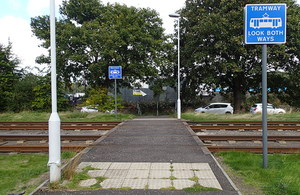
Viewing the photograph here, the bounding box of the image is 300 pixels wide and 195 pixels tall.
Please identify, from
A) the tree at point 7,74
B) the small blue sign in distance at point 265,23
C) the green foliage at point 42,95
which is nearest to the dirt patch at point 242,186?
the small blue sign in distance at point 265,23

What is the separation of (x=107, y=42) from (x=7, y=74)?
34.4 feet

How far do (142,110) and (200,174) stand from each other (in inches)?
953

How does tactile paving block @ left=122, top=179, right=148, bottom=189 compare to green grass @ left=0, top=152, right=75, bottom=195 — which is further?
green grass @ left=0, top=152, right=75, bottom=195

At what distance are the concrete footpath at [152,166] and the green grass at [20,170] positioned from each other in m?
0.90

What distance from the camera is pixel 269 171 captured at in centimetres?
496

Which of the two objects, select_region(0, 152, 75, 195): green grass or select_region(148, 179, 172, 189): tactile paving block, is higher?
select_region(148, 179, 172, 189): tactile paving block

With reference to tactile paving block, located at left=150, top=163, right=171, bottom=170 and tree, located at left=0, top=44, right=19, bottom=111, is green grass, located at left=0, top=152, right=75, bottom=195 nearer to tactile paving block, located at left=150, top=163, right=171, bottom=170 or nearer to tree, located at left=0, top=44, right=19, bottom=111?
tactile paving block, located at left=150, top=163, right=171, bottom=170

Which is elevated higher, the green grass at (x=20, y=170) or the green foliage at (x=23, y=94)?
the green foliage at (x=23, y=94)

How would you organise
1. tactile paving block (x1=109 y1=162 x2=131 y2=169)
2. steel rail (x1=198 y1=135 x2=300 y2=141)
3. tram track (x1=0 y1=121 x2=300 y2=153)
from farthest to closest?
1. steel rail (x1=198 y1=135 x2=300 y2=141)
2. tram track (x1=0 y1=121 x2=300 y2=153)
3. tactile paving block (x1=109 y1=162 x2=131 y2=169)

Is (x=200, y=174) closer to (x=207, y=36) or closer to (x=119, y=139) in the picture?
(x=119, y=139)

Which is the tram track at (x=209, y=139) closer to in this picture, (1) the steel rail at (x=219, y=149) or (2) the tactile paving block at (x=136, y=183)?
(1) the steel rail at (x=219, y=149)

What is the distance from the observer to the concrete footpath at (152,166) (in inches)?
164

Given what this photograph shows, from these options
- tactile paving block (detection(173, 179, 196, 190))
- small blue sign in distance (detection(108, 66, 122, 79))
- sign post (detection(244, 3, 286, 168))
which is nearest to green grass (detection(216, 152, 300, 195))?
sign post (detection(244, 3, 286, 168))

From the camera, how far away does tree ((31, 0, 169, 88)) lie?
21078mm
